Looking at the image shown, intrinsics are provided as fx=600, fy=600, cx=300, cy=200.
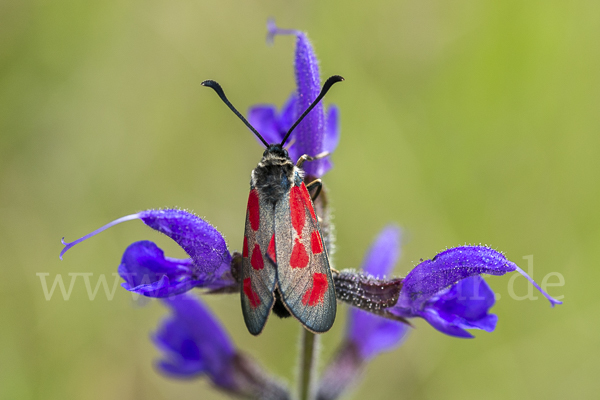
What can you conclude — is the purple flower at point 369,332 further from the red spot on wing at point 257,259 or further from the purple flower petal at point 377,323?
the red spot on wing at point 257,259

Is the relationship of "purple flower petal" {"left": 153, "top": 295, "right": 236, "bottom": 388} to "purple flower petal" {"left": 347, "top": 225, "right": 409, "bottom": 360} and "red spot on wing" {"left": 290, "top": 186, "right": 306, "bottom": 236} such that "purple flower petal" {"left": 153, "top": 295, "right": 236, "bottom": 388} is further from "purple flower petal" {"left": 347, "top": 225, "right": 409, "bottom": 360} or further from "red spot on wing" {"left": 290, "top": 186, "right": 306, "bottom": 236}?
"red spot on wing" {"left": 290, "top": 186, "right": 306, "bottom": 236}

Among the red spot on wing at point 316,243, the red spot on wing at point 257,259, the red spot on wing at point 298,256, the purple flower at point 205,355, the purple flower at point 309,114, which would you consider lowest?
the purple flower at point 205,355

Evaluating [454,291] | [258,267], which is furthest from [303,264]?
[454,291]

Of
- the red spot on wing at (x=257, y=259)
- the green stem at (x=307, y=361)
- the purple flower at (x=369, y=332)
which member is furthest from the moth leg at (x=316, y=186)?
the purple flower at (x=369, y=332)

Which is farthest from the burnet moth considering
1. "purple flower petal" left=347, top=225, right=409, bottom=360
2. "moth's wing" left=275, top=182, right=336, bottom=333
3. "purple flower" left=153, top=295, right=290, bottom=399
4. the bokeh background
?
the bokeh background

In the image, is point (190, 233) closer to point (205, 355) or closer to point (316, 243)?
point (316, 243)

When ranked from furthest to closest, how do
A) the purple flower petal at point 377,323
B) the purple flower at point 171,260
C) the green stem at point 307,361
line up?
the purple flower petal at point 377,323 → the green stem at point 307,361 → the purple flower at point 171,260

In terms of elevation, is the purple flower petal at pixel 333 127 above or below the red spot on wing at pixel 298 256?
above
